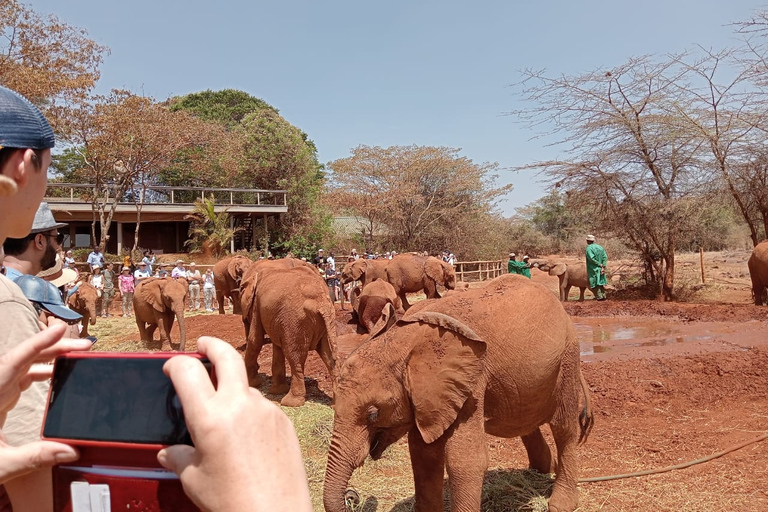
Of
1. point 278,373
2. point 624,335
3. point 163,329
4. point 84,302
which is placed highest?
point 84,302

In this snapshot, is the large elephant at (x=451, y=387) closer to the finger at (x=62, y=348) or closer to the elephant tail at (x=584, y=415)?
the elephant tail at (x=584, y=415)

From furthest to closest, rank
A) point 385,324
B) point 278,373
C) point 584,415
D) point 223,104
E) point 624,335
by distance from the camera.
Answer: point 223,104, point 624,335, point 278,373, point 584,415, point 385,324

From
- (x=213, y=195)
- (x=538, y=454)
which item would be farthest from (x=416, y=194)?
(x=538, y=454)

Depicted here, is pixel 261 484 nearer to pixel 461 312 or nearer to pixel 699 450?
pixel 461 312

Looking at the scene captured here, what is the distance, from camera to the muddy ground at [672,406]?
5.29 meters

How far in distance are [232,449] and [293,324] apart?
7.53 meters

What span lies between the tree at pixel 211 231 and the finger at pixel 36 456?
2779cm

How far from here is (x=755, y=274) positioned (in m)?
17.5

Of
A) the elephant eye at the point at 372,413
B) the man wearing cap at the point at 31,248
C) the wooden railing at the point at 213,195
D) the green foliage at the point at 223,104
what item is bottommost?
the elephant eye at the point at 372,413

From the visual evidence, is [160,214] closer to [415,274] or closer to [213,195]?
[213,195]

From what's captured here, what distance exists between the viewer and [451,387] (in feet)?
12.9

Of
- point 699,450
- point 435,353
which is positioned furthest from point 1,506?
point 699,450

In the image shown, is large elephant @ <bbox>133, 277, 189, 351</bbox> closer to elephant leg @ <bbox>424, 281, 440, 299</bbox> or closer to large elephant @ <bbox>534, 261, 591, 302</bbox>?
elephant leg @ <bbox>424, 281, 440, 299</bbox>

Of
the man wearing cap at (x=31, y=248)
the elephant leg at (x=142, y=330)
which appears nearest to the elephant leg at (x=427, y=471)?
the man wearing cap at (x=31, y=248)
